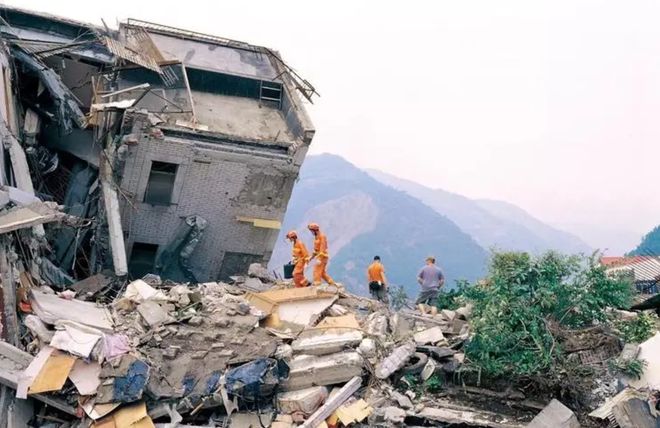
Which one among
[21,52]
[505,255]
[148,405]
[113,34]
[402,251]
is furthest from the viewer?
[402,251]

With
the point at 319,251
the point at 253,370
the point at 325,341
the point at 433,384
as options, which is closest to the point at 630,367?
the point at 433,384

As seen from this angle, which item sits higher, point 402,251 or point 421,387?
point 421,387

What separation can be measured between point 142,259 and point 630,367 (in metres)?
10.5

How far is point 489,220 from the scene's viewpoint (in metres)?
130

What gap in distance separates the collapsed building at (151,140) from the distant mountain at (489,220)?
319ft

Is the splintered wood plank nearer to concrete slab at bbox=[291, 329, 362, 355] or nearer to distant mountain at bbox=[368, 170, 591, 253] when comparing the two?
concrete slab at bbox=[291, 329, 362, 355]

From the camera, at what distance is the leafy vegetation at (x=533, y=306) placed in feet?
35.6

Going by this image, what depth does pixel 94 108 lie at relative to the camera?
15328 millimetres

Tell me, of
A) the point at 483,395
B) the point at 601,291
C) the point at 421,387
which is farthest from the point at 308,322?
the point at 601,291

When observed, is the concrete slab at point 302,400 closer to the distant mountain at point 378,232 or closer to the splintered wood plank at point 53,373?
the splintered wood plank at point 53,373

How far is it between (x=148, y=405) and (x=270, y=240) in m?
7.66

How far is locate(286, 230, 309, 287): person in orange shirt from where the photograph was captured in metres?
13.6

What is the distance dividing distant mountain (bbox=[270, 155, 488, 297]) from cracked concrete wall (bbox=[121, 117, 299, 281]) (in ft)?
153

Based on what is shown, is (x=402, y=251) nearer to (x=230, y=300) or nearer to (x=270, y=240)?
(x=270, y=240)
